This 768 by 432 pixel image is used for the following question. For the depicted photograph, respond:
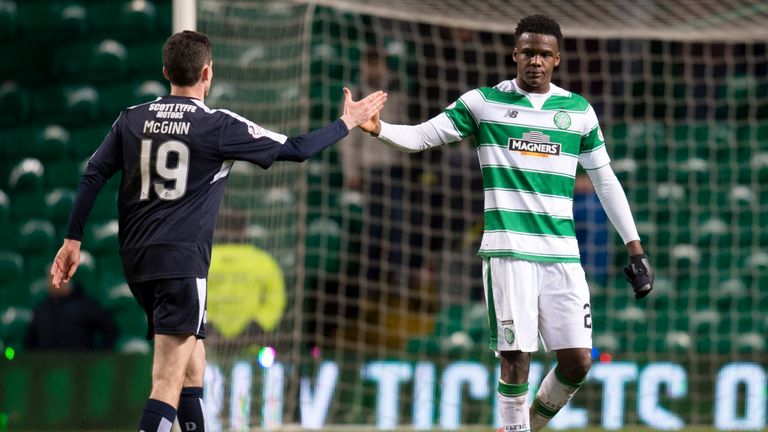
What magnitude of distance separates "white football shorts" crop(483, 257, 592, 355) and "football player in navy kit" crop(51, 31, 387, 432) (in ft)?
3.03

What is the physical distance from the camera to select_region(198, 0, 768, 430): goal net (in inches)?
323

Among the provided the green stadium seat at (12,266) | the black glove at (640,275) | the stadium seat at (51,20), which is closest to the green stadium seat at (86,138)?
the stadium seat at (51,20)

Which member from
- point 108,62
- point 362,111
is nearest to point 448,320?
point 108,62

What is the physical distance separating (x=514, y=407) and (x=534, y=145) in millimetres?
972

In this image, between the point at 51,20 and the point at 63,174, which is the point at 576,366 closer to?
the point at 63,174

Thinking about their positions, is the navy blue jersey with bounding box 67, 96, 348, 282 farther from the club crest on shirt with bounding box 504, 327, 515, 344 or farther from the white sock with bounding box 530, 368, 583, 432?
the white sock with bounding box 530, 368, 583, 432

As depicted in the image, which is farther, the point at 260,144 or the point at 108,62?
the point at 108,62

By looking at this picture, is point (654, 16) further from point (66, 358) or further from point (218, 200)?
point (218, 200)

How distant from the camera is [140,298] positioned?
14.7ft

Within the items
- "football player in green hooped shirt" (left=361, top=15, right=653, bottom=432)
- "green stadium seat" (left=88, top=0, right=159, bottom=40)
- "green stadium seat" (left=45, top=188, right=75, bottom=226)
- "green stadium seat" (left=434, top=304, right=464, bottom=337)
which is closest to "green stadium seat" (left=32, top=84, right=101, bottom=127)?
"green stadium seat" (left=88, top=0, right=159, bottom=40)

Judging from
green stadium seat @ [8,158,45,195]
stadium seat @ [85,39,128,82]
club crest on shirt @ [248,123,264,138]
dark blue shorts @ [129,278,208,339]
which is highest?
stadium seat @ [85,39,128,82]

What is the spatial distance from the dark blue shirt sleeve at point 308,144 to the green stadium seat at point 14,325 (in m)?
5.12

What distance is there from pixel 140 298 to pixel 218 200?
42 cm

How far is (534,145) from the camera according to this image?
494 cm
